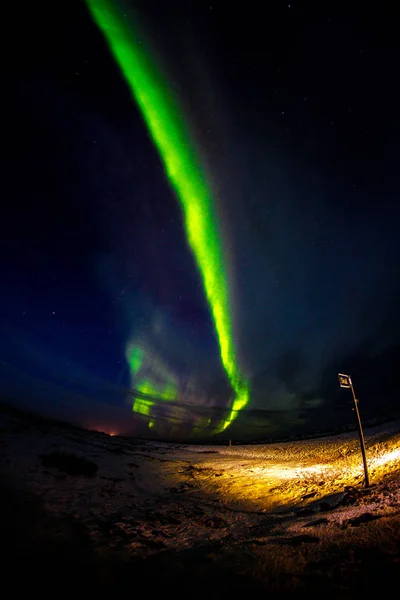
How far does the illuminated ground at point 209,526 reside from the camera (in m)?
5.27

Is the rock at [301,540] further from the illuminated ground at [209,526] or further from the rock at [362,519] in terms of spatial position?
the rock at [362,519]

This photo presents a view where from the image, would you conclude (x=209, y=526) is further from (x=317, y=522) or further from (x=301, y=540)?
(x=301, y=540)

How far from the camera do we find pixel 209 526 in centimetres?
1016

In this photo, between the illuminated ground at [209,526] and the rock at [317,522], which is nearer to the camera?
the illuminated ground at [209,526]

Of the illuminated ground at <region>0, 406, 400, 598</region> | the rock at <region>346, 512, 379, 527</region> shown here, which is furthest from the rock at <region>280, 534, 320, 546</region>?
the rock at <region>346, 512, 379, 527</region>

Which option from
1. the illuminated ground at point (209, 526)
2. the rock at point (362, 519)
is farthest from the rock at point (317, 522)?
the rock at point (362, 519)

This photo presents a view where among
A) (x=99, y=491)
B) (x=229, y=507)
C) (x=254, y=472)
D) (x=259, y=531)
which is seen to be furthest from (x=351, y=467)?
(x=99, y=491)

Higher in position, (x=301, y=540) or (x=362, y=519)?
(x=362, y=519)

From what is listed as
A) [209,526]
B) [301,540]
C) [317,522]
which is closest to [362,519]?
[317,522]

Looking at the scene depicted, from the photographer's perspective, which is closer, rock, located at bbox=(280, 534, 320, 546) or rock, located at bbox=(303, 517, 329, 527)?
rock, located at bbox=(280, 534, 320, 546)

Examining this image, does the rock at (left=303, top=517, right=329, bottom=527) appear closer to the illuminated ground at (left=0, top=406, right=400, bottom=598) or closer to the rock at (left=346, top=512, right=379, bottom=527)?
the illuminated ground at (left=0, top=406, right=400, bottom=598)

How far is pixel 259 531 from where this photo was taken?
9.17 metres

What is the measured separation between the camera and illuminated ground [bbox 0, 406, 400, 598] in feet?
17.3

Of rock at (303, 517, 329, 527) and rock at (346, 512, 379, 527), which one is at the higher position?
rock at (346, 512, 379, 527)
